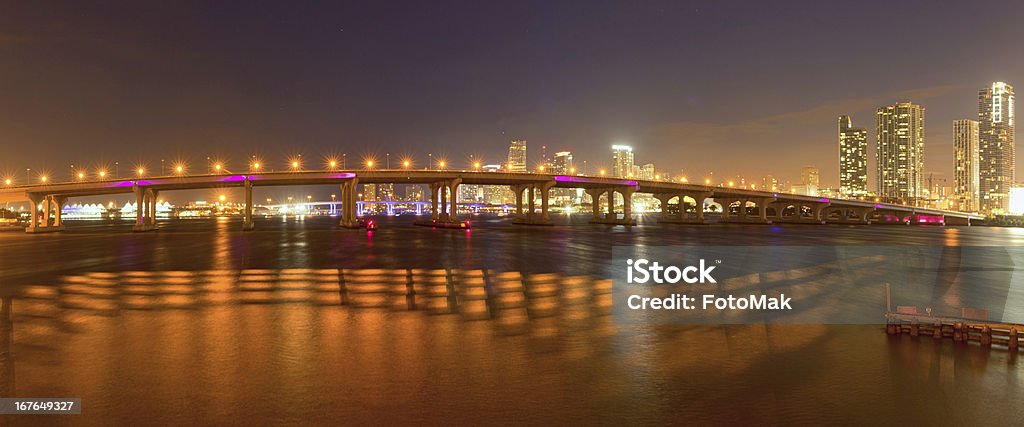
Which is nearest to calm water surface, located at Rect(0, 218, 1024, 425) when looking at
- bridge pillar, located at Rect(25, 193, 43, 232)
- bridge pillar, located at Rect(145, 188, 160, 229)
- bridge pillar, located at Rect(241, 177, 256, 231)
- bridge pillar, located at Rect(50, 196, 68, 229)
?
bridge pillar, located at Rect(241, 177, 256, 231)

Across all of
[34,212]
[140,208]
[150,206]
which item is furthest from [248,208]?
[34,212]

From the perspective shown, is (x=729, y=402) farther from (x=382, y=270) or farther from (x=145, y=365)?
(x=382, y=270)

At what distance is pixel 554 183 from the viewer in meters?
127

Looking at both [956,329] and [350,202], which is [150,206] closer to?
[350,202]

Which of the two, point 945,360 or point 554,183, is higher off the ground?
point 554,183

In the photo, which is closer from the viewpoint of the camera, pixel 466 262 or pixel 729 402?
pixel 729 402

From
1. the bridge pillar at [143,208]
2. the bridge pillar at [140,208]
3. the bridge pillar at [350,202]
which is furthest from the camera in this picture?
the bridge pillar at [350,202]

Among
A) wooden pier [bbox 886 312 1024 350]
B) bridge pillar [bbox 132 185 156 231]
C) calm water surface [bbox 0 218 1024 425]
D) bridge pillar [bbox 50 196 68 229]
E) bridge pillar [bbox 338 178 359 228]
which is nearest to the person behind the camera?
calm water surface [bbox 0 218 1024 425]

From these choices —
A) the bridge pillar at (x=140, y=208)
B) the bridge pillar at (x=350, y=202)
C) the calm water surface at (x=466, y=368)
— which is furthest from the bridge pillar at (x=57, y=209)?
the calm water surface at (x=466, y=368)

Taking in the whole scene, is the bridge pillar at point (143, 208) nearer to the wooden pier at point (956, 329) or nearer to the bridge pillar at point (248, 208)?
the bridge pillar at point (248, 208)

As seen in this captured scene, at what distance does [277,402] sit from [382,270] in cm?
2364

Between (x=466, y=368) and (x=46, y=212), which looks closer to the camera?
(x=466, y=368)

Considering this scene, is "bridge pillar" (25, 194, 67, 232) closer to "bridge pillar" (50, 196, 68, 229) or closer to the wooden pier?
"bridge pillar" (50, 196, 68, 229)

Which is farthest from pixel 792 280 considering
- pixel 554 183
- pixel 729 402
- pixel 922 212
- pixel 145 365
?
pixel 922 212
